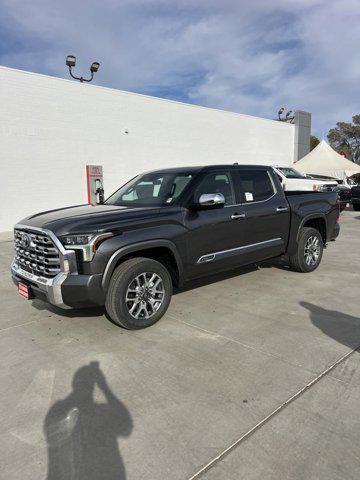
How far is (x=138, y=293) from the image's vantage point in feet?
13.8

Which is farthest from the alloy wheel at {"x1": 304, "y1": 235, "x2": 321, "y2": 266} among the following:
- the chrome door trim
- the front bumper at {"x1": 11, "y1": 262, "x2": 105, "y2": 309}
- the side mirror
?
the front bumper at {"x1": 11, "y1": 262, "x2": 105, "y2": 309}

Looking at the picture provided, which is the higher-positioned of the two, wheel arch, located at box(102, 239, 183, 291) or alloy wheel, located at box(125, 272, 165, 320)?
wheel arch, located at box(102, 239, 183, 291)

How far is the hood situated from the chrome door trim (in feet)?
2.81

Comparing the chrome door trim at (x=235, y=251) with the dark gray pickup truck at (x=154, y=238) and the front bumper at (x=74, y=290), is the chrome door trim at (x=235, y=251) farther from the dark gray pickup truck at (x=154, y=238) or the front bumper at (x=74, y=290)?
the front bumper at (x=74, y=290)

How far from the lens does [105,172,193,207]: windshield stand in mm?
4852

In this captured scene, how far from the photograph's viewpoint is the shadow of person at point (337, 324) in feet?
12.9

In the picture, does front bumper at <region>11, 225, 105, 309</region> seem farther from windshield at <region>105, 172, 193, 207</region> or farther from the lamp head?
the lamp head

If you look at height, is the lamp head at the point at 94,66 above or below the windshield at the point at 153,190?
above

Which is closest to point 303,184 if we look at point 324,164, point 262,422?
point 324,164

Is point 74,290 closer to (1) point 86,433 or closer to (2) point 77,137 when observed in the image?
(1) point 86,433

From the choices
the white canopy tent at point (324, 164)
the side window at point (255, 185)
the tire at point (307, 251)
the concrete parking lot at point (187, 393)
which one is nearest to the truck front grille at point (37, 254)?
the concrete parking lot at point (187, 393)

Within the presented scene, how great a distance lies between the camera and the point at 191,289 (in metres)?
5.68

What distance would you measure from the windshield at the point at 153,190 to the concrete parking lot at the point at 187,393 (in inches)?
53.9

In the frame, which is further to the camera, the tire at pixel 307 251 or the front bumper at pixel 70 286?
the tire at pixel 307 251
